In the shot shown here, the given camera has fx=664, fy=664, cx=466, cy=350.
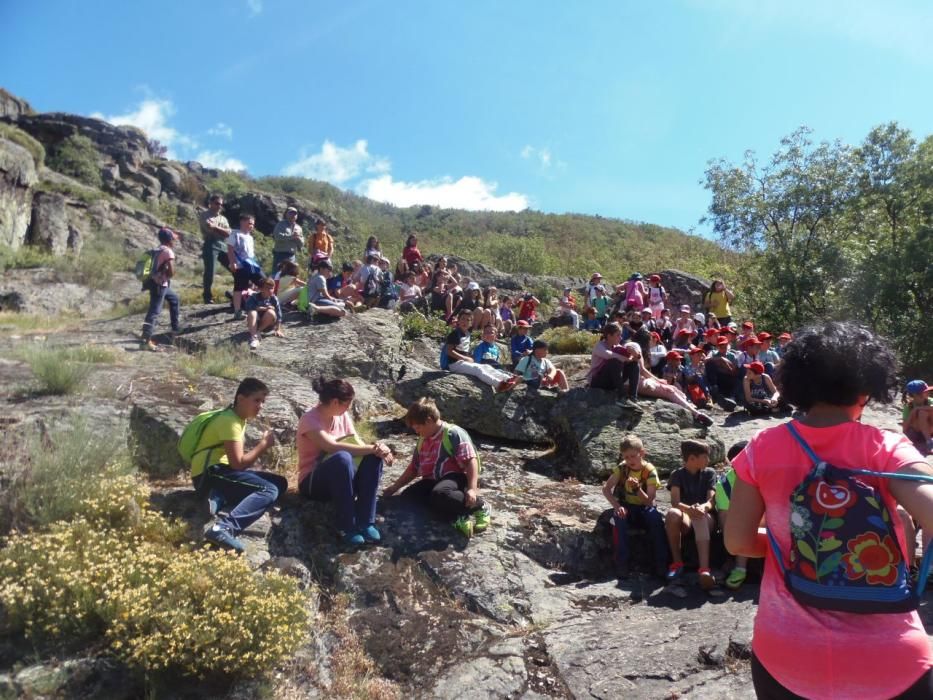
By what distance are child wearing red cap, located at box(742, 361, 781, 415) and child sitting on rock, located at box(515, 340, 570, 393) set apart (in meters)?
2.99

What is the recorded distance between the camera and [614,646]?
4.20 m

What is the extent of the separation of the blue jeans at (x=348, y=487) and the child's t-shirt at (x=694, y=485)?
2.50 m

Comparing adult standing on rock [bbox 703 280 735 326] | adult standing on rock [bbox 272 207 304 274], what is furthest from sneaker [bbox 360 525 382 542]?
adult standing on rock [bbox 703 280 735 326]

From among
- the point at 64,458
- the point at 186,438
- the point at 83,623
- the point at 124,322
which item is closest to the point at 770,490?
the point at 83,623

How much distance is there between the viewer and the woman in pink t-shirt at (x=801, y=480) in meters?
1.60

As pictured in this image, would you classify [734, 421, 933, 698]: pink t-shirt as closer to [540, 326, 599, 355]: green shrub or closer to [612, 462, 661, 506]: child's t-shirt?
[612, 462, 661, 506]: child's t-shirt

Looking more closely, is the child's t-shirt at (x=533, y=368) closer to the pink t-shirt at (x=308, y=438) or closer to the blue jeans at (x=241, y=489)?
the pink t-shirt at (x=308, y=438)

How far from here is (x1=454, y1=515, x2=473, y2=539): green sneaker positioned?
205 inches

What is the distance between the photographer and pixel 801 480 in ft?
5.75

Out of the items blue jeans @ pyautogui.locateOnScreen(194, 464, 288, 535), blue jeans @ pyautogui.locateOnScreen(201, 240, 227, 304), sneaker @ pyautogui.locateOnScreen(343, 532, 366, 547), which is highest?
blue jeans @ pyautogui.locateOnScreen(201, 240, 227, 304)

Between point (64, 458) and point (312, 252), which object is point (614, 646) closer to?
point (64, 458)

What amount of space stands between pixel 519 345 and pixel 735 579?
19.2ft

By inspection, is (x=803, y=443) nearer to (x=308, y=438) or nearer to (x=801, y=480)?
(x=801, y=480)

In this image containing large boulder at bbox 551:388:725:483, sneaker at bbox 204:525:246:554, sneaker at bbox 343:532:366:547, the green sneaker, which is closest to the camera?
sneaker at bbox 204:525:246:554
